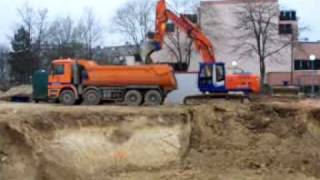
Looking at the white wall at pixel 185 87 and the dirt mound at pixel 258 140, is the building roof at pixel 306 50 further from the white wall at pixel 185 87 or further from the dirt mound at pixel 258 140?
the dirt mound at pixel 258 140

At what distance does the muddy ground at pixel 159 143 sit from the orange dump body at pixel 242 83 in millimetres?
9481

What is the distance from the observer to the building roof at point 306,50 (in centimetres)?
8638

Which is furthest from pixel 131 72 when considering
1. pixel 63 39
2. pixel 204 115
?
pixel 63 39

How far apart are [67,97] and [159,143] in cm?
963

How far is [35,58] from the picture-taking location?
291 feet

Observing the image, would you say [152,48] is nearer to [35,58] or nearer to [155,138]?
[155,138]

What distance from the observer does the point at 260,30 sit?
8238cm

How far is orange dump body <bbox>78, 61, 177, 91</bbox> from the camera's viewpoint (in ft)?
110

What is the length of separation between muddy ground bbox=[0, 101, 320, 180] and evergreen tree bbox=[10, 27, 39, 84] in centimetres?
6052

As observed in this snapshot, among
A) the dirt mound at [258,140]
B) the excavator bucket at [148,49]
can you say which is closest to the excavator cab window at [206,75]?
the excavator bucket at [148,49]

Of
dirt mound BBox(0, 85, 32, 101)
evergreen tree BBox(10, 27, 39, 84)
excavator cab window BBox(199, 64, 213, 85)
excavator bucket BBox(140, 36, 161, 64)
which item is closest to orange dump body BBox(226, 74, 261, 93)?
excavator cab window BBox(199, 64, 213, 85)

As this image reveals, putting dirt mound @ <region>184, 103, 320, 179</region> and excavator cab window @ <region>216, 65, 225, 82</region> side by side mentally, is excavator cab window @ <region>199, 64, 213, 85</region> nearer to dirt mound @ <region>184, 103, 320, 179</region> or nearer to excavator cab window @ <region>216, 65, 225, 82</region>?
excavator cab window @ <region>216, 65, 225, 82</region>

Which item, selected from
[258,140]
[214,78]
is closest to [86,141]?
[258,140]

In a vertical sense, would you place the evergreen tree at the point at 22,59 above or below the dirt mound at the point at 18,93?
above
